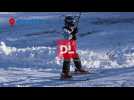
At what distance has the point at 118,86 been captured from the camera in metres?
5.27

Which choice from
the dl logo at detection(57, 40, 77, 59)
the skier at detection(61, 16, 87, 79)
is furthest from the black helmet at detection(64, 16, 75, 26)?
the dl logo at detection(57, 40, 77, 59)

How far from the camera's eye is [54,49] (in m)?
5.34

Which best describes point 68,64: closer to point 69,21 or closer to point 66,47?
point 66,47

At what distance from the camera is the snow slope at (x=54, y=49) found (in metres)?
5.29

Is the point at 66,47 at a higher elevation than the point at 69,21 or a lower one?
lower

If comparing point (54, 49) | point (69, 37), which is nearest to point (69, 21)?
point (69, 37)

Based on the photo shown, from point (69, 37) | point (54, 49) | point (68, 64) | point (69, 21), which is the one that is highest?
point (69, 21)

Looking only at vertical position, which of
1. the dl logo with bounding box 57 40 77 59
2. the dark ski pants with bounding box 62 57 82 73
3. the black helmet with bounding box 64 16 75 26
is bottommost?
the dark ski pants with bounding box 62 57 82 73

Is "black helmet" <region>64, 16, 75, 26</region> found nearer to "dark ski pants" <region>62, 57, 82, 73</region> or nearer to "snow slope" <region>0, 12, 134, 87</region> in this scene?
"snow slope" <region>0, 12, 134, 87</region>

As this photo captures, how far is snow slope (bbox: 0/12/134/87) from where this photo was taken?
529 cm

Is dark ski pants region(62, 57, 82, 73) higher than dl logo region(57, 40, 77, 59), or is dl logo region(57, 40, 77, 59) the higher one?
dl logo region(57, 40, 77, 59)
